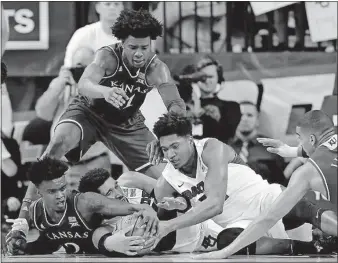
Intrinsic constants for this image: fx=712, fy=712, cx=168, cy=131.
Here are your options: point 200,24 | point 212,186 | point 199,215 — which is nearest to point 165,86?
point 200,24

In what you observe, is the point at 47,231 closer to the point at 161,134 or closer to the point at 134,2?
the point at 161,134

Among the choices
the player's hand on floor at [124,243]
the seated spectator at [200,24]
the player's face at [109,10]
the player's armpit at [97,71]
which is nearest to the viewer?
the player's hand on floor at [124,243]

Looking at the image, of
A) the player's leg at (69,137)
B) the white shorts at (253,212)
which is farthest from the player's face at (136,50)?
the white shorts at (253,212)

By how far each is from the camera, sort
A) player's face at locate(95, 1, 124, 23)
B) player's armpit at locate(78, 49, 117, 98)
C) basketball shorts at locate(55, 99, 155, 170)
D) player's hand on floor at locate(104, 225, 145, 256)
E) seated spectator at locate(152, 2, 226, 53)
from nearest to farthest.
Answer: player's hand on floor at locate(104, 225, 145, 256), player's armpit at locate(78, 49, 117, 98), basketball shorts at locate(55, 99, 155, 170), player's face at locate(95, 1, 124, 23), seated spectator at locate(152, 2, 226, 53)

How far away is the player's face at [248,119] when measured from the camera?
12.0 ft

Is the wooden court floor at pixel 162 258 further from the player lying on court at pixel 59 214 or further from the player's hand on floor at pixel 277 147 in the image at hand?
the player's hand on floor at pixel 277 147

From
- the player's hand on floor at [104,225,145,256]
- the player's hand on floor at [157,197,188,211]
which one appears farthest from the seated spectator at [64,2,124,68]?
the player's hand on floor at [104,225,145,256]

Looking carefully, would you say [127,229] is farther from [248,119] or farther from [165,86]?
[248,119]

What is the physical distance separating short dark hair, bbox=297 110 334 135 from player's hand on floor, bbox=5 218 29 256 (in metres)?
1.40

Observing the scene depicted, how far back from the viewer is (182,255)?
10.9ft

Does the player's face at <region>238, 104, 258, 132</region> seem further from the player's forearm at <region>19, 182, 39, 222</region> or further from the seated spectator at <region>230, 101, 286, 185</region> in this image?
the player's forearm at <region>19, 182, 39, 222</region>

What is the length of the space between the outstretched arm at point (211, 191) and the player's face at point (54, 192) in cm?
56

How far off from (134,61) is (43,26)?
1.97 ft

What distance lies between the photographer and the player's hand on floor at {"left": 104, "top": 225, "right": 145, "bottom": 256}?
10.5 feet
